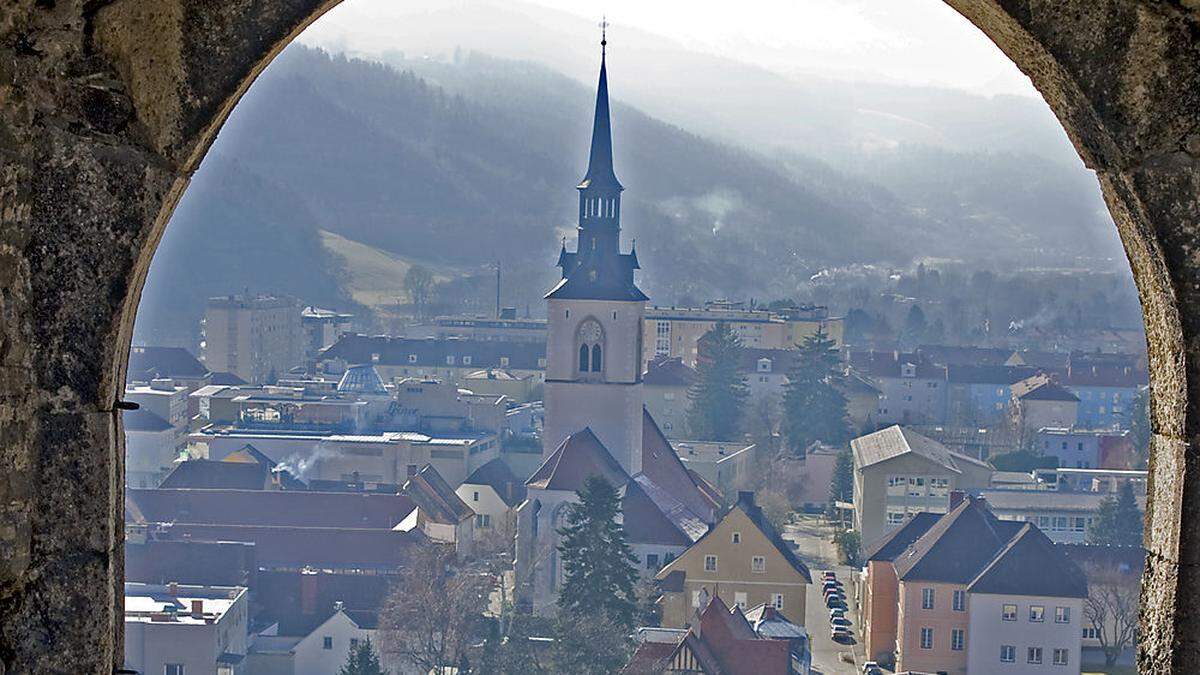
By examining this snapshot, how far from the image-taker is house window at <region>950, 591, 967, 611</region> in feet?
84.2

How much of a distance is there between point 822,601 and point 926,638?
637 cm

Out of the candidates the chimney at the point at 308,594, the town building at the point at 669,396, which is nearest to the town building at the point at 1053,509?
the chimney at the point at 308,594

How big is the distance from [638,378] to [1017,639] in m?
15.9

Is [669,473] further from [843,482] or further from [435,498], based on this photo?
[435,498]

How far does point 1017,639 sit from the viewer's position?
25062 mm

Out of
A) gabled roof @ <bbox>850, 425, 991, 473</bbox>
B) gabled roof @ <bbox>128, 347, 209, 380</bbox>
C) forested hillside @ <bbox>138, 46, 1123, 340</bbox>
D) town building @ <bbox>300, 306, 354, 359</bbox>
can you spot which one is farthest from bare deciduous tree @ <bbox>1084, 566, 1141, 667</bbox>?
forested hillside @ <bbox>138, 46, 1123, 340</bbox>

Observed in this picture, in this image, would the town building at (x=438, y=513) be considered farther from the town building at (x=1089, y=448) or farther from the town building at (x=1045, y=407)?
the town building at (x=1045, y=407)

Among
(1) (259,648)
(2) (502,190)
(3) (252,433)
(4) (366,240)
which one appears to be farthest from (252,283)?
(1) (259,648)

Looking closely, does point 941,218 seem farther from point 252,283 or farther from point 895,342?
point 252,283

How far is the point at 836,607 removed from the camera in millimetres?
31078

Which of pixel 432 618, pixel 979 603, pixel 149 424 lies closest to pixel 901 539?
pixel 979 603

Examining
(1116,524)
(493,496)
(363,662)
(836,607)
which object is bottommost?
(836,607)

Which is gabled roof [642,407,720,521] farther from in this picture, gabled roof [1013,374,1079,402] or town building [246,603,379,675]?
gabled roof [1013,374,1079,402]

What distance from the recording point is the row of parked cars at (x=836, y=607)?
96.7 feet
